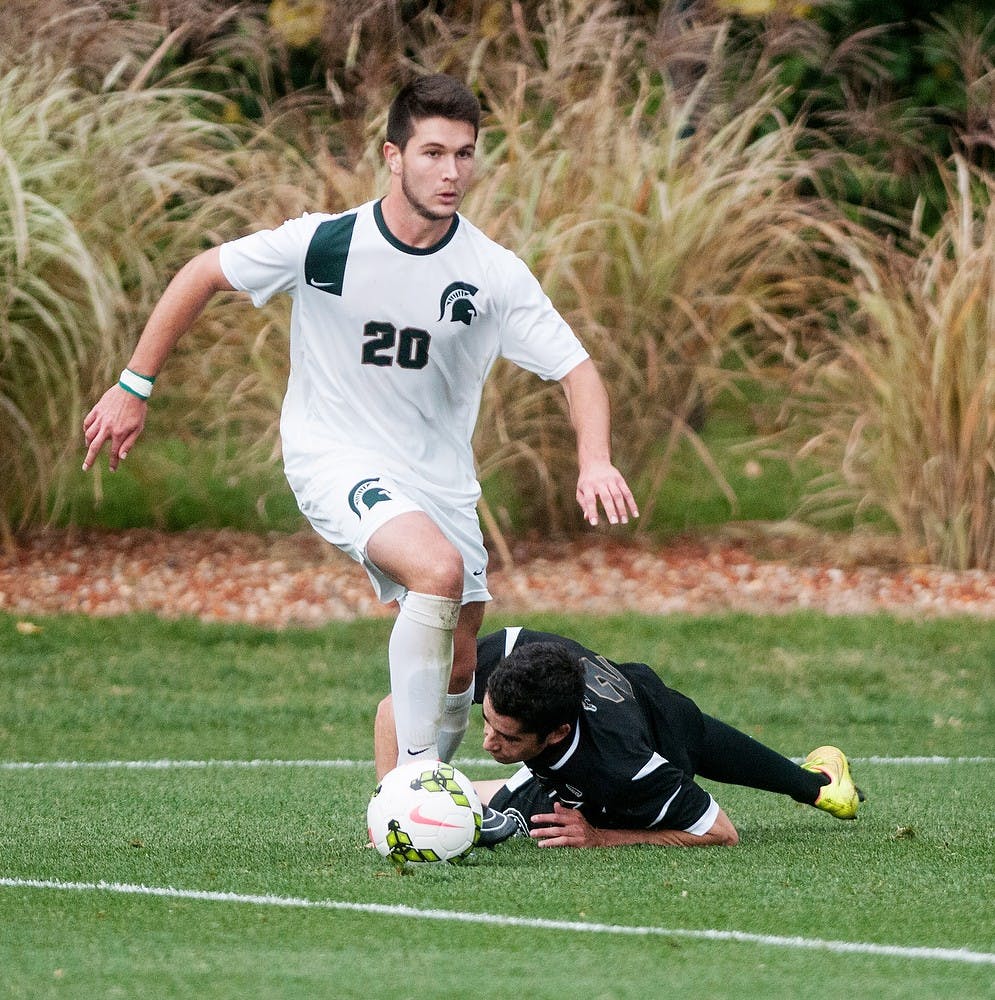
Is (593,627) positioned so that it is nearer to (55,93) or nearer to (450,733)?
(450,733)

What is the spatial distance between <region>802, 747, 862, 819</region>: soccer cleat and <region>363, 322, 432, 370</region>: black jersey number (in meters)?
1.83

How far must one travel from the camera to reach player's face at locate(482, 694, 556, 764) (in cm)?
532

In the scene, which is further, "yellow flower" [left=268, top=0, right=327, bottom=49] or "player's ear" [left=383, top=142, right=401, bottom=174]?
"yellow flower" [left=268, top=0, right=327, bottom=49]

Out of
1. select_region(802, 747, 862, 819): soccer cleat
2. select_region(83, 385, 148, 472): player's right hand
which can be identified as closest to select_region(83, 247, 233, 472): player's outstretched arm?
select_region(83, 385, 148, 472): player's right hand

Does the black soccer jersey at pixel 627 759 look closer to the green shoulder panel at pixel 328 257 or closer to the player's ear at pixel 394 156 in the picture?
the green shoulder panel at pixel 328 257

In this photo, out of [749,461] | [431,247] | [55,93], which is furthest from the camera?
[749,461]

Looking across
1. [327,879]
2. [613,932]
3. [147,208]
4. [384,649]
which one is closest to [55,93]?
[147,208]

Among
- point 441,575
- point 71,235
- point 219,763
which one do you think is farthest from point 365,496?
point 71,235

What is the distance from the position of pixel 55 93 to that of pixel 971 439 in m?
5.47

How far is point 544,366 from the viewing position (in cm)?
596

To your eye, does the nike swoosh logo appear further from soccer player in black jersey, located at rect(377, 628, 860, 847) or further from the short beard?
the short beard

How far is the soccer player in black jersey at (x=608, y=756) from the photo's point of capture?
534cm

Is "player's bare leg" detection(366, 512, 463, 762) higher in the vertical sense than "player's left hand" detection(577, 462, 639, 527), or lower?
lower

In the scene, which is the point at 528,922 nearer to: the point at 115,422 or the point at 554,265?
the point at 115,422
